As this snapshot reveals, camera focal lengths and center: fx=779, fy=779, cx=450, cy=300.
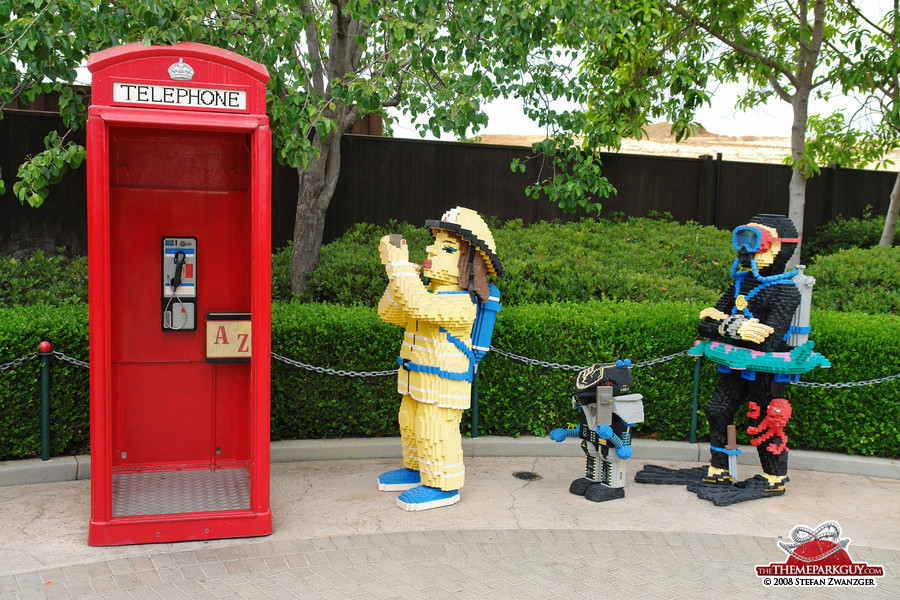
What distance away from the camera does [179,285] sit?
5695mm

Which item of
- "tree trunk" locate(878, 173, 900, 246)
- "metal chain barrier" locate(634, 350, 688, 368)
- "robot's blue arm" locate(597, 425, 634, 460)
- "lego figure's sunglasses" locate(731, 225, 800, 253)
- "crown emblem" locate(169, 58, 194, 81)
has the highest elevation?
"crown emblem" locate(169, 58, 194, 81)

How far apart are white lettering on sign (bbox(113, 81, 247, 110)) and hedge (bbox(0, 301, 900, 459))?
7.55ft

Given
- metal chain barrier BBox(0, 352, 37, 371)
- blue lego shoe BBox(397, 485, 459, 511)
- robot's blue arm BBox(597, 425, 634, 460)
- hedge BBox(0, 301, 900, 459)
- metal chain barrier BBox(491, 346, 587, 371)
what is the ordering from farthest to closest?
1. metal chain barrier BBox(491, 346, 587, 371)
2. hedge BBox(0, 301, 900, 459)
3. metal chain barrier BBox(0, 352, 37, 371)
4. robot's blue arm BBox(597, 425, 634, 460)
5. blue lego shoe BBox(397, 485, 459, 511)

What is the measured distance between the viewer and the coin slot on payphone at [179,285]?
5688 mm

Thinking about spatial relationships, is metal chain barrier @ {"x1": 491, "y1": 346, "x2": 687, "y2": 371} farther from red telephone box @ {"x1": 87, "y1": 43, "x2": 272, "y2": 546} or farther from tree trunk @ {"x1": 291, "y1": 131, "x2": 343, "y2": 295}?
tree trunk @ {"x1": 291, "y1": 131, "x2": 343, "y2": 295}

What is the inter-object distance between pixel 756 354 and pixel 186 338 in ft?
14.1

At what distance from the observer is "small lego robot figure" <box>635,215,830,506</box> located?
5.87 metres

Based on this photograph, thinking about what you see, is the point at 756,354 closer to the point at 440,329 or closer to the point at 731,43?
the point at 440,329

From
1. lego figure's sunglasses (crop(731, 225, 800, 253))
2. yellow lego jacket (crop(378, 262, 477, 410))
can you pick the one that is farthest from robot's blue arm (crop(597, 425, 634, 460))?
lego figure's sunglasses (crop(731, 225, 800, 253))

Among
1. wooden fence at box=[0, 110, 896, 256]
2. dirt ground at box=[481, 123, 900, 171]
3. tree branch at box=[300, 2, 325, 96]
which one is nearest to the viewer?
tree branch at box=[300, 2, 325, 96]

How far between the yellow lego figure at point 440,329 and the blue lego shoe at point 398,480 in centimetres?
29

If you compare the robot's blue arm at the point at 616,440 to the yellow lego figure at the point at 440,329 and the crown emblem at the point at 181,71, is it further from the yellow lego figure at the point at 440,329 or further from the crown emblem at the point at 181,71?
the crown emblem at the point at 181,71

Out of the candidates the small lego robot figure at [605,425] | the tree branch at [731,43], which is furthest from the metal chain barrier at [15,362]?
the tree branch at [731,43]

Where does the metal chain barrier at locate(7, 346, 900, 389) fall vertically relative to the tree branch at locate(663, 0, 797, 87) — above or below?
below
